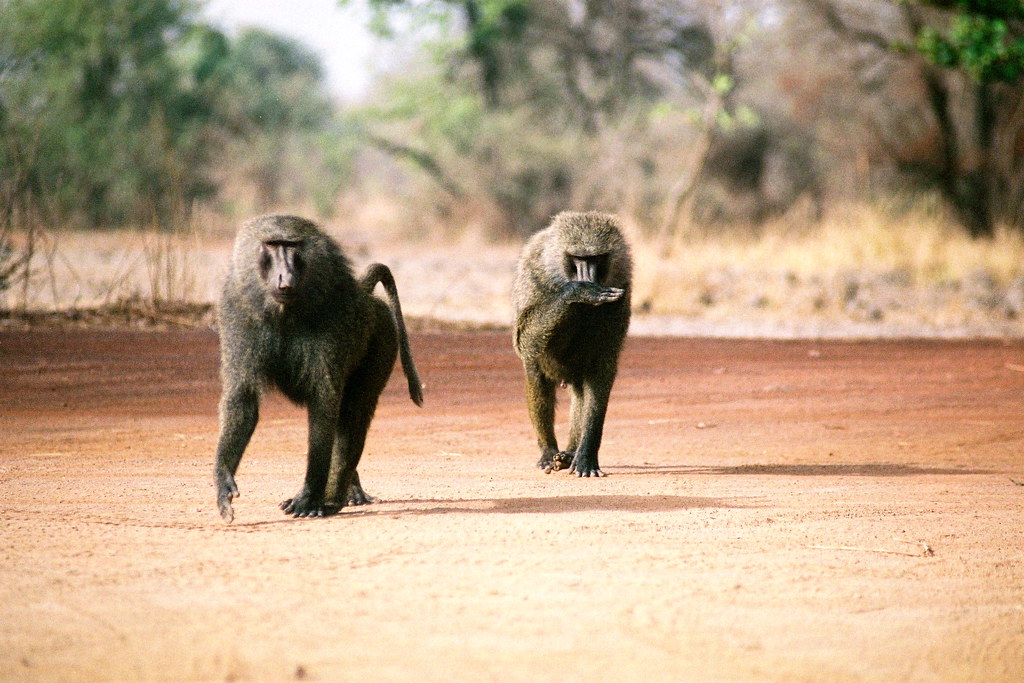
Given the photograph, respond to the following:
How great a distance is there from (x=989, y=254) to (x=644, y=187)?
8.05m

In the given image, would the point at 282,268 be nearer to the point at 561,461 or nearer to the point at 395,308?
the point at 395,308

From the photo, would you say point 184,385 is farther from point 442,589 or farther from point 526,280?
point 442,589

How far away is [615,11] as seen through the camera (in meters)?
28.3

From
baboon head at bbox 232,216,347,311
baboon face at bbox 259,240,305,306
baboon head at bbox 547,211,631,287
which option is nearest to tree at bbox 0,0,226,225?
baboon head at bbox 547,211,631,287

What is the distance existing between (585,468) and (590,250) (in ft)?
3.69

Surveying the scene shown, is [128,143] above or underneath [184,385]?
above

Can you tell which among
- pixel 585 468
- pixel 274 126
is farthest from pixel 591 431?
pixel 274 126

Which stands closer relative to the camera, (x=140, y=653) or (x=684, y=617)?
(x=140, y=653)

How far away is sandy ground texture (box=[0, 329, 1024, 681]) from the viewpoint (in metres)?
3.70

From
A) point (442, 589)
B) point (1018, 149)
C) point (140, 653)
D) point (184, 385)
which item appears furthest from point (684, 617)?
point (1018, 149)

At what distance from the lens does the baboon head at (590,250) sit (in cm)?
643

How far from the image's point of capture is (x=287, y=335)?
196 inches

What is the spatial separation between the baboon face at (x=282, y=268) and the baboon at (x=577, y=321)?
1872mm

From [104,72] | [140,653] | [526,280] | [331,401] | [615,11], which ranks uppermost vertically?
[615,11]
